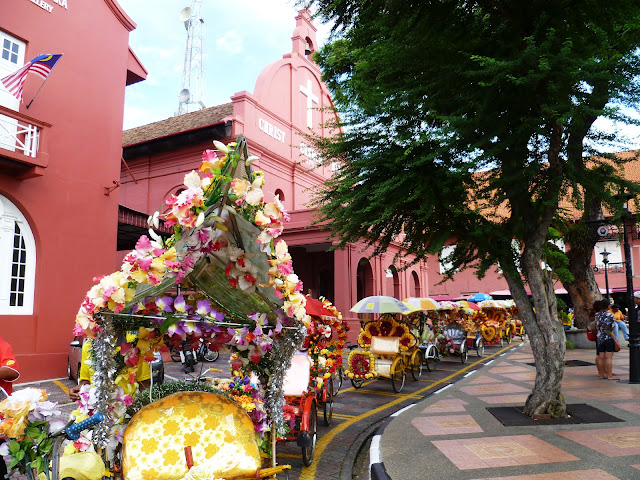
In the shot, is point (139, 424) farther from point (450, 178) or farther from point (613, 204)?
point (613, 204)

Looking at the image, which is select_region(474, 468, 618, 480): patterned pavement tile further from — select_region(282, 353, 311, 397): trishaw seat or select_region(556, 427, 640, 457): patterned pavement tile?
select_region(282, 353, 311, 397): trishaw seat

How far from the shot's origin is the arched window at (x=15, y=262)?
11.4 m

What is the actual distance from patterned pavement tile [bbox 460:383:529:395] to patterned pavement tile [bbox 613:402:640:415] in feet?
6.89

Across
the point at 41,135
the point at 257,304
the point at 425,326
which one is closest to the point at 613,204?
the point at 257,304

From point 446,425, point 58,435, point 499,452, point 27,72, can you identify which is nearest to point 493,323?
point 446,425

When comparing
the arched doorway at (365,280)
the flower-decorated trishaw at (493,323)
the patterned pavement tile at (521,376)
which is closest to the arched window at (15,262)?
the patterned pavement tile at (521,376)

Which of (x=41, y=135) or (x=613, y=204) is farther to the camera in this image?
(x=41, y=135)

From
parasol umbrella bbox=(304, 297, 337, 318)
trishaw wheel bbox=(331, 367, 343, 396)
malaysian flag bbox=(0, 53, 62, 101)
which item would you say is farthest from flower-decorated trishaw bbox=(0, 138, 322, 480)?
malaysian flag bbox=(0, 53, 62, 101)

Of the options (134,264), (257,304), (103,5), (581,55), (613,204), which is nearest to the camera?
(134,264)

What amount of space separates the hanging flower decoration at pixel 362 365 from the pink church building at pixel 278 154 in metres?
8.11

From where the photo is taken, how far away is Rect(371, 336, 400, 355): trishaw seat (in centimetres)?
1095

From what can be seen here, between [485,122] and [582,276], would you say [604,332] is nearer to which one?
[485,122]

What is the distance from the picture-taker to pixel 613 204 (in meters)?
6.80

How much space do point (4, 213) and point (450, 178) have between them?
10641 mm
